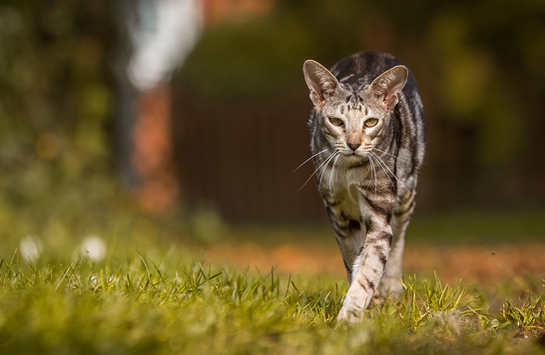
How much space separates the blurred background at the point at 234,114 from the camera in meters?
6.81

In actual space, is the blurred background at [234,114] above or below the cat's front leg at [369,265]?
above

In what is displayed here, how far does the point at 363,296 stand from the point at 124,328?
1244mm

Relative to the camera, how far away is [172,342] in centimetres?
194

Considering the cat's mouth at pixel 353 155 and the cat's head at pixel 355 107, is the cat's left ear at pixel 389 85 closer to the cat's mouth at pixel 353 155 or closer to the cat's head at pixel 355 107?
the cat's head at pixel 355 107

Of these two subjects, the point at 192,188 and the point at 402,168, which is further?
the point at 192,188

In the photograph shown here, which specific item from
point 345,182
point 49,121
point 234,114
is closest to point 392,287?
point 345,182

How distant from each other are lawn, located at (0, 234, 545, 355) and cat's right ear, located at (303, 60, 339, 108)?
1132 mm

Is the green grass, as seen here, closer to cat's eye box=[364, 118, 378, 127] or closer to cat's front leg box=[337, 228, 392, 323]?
cat's front leg box=[337, 228, 392, 323]

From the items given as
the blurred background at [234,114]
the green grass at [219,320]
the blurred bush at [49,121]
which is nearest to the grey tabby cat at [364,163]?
the green grass at [219,320]

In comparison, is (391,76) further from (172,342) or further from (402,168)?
(172,342)

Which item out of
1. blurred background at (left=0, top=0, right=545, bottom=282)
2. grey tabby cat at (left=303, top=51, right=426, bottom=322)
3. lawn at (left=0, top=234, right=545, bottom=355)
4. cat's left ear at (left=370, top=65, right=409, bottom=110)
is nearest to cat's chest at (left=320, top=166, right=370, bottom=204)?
grey tabby cat at (left=303, top=51, right=426, bottom=322)

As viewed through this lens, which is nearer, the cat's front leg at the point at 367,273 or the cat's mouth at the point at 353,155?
the cat's front leg at the point at 367,273

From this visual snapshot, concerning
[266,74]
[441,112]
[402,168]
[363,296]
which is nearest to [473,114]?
[441,112]

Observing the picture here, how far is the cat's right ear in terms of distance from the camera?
3102mm
